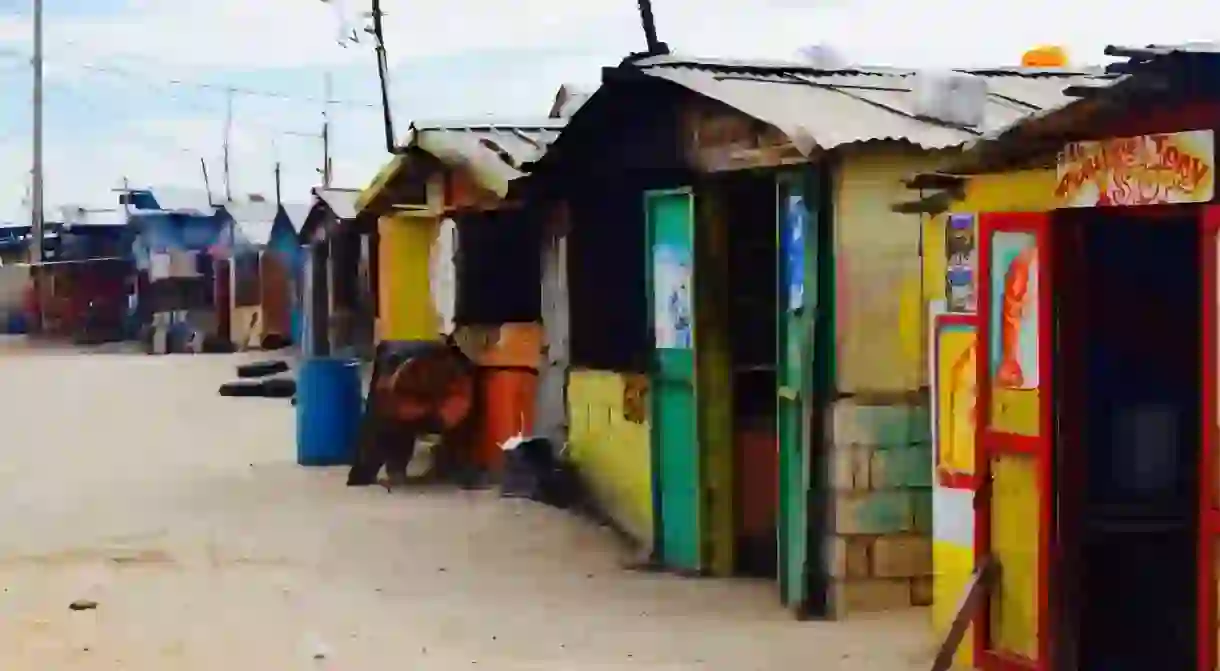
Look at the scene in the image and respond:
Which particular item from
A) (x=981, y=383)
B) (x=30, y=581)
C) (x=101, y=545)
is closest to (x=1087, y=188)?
(x=981, y=383)

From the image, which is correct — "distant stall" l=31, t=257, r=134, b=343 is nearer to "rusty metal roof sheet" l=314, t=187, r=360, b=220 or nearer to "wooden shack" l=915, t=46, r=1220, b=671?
"rusty metal roof sheet" l=314, t=187, r=360, b=220

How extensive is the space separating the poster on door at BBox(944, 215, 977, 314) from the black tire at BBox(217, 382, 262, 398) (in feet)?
58.4

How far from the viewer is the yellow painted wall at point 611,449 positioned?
10234 mm

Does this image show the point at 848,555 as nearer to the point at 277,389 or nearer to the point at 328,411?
the point at 328,411

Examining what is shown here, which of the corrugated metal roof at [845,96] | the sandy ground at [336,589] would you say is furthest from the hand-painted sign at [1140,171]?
the sandy ground at [336,589]

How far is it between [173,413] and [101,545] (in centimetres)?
1047

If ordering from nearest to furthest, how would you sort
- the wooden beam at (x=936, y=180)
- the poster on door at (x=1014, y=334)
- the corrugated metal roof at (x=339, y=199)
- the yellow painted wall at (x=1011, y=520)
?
1. the poster on door at (x=1014, y=334)
2. the yellow painted wall at (x=1011, y=520)
3. the wooden beam at (x=936, y=180)
4. the corrugated metal roof at (x=339, y=199)

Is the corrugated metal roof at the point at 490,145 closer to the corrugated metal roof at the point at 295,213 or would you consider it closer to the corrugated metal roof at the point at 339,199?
the corrugated metal roof at the point at 339,199

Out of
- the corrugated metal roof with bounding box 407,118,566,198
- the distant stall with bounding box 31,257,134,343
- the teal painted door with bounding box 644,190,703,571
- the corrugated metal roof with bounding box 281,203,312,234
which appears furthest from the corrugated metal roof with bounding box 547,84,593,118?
the distant stall with bounding box 31,257,134,343

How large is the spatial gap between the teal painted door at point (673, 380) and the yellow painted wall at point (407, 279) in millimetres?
6057

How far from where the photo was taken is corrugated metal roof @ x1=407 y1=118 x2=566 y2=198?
12.8 m

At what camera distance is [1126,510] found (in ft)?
20.0

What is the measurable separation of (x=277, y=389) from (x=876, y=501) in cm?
1649

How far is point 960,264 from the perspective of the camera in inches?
268
